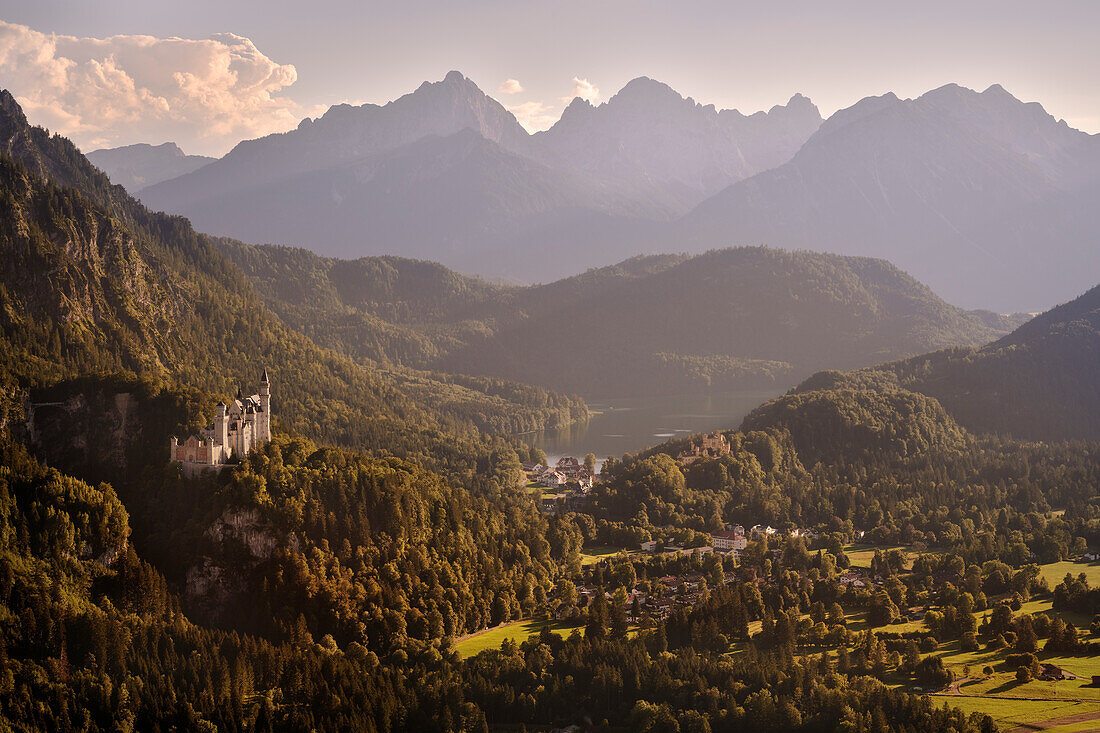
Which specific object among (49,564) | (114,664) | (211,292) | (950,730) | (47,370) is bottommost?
(950,730)

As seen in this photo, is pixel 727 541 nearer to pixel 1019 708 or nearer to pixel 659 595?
pixel 659 595

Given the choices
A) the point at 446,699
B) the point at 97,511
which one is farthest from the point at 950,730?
the point at 97,511

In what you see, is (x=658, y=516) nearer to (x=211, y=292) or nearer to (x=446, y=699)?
(x=446, y=699)

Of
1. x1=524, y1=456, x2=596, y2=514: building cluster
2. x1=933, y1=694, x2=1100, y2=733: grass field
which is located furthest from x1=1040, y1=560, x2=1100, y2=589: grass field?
x1=524, y1=456, x2=596, y2=514: building cluster

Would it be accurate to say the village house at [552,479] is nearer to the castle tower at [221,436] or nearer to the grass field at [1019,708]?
the castle tower at [221,436]

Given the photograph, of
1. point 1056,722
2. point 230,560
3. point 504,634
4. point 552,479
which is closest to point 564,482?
point 552,479

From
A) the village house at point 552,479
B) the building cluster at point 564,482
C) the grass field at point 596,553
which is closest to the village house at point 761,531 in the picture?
the grass field at point 596,553
